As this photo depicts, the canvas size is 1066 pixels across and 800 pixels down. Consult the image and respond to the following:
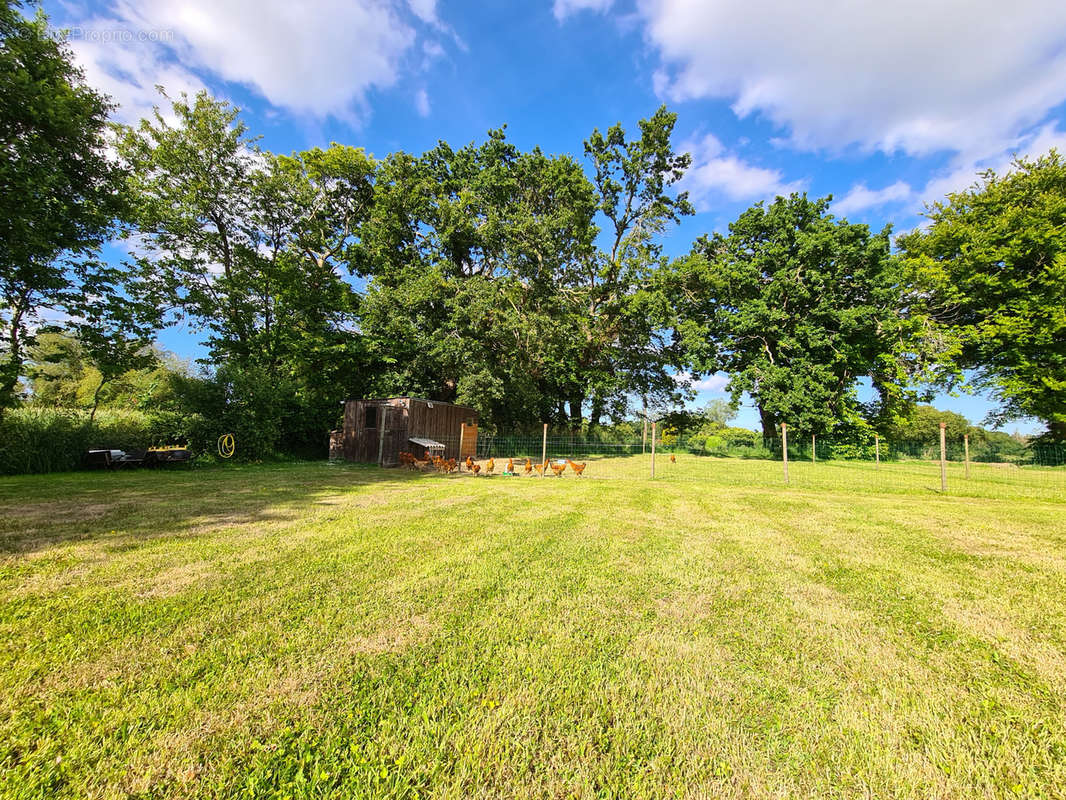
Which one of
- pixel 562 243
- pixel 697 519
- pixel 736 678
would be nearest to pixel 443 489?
pixel 697 519

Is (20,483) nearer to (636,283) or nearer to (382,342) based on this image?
(382,342)

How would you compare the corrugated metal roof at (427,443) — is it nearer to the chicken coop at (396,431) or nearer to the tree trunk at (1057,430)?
the chicken coop at (396,431)

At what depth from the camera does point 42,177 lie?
9781 mm

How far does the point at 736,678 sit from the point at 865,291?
94.5ft

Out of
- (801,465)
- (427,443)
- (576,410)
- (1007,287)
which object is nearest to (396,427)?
(427,443)

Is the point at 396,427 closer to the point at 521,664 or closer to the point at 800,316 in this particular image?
the point at 521,664

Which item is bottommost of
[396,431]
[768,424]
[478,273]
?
[396,431]

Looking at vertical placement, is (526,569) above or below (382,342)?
below

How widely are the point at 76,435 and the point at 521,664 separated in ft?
52.0

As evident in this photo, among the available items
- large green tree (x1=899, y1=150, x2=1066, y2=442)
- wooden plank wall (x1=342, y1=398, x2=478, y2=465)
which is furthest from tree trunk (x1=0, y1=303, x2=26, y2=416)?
large green tree (x1=899, y1=150, x2=1066, y2=442)

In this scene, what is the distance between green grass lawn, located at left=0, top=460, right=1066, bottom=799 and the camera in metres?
1.61

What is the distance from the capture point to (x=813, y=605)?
127 inches

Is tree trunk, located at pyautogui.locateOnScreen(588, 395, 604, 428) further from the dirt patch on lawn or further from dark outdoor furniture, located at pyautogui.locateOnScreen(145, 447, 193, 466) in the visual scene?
the dirt patch on lawn

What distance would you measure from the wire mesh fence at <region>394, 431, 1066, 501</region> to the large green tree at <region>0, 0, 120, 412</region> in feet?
37.8
